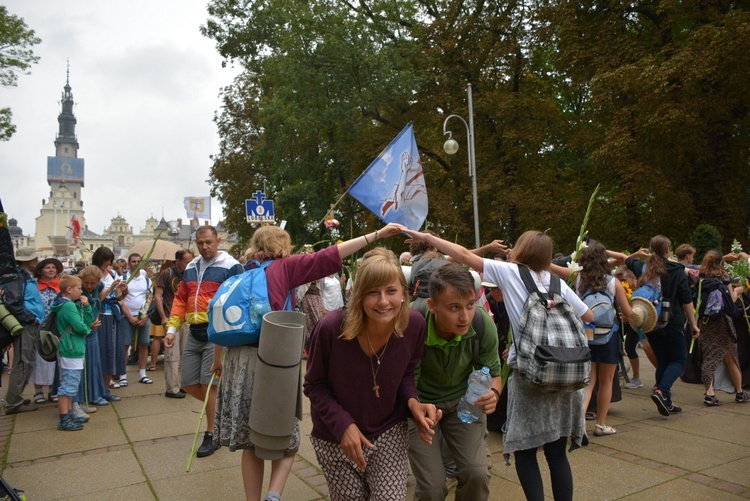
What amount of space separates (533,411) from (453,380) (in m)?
0.50

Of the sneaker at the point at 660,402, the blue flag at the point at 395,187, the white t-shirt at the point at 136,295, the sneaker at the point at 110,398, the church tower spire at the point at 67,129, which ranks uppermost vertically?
the church tower spire at the point at 67,129

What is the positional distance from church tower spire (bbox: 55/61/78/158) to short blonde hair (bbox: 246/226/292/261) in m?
209

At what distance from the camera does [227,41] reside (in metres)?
29.6

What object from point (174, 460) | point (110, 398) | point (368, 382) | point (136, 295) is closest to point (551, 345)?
point (368, 382)

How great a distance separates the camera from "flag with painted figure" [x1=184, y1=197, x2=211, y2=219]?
28.4 metres

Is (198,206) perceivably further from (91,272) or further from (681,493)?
(681,493)

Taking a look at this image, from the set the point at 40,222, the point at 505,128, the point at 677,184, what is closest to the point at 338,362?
the point at 677,184

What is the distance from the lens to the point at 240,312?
11.9 ft

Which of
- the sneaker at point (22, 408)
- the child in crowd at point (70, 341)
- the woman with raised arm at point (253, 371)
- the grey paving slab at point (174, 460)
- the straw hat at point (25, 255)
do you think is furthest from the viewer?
the straw hat at point (25, 255)

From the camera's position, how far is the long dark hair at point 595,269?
5.70 metres

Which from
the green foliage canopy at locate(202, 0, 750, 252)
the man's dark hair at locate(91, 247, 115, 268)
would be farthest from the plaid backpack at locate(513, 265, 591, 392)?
the green foliage canopy at locate(202, 0, 750, 252)

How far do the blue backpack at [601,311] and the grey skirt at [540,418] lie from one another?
7.76 ft

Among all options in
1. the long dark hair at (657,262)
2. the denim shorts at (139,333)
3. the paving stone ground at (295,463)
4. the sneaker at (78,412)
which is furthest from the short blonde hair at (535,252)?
the denim shorts at (139,333)

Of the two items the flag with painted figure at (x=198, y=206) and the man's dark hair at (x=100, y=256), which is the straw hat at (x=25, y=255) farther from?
the flag with painted figure at (x=198, y=206)
